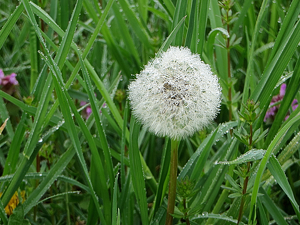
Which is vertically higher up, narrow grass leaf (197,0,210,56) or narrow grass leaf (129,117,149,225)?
narrow grass leaf (197,0,210,56)

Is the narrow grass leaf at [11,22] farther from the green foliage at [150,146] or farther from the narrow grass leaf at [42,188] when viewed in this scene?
the narrow grass leaf at [42,188]

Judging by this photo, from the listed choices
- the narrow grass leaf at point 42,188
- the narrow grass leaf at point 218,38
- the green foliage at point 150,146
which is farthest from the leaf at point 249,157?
the narrow grass leaf at point 218,38

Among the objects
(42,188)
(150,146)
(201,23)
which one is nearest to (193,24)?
(201,23)

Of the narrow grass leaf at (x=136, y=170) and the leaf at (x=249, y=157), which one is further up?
the leaf at (x=249, y=157)

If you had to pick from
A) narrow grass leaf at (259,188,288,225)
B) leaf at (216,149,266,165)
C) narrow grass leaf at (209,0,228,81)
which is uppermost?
narrow grass leaf at (209,0,228,81)

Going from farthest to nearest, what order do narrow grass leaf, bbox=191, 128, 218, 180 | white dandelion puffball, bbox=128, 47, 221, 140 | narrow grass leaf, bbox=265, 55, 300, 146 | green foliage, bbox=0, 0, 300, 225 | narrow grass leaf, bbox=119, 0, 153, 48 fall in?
1. narrow grass leaf, bbox=119, 0, 153, 48
2. narrow grass leaf, bbox=265, 55, 300, 146
3. narrow grass leaf, bbox=191, 128, 218, 180
4. green foliage, bbox=0, 0, 300, 225
5. white dandelion puffball, bbox=128, 47, 221, 140

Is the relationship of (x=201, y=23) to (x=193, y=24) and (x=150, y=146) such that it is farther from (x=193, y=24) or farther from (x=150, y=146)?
(x=150, y=146)

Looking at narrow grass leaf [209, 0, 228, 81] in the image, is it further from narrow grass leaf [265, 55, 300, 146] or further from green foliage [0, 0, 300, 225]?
narrow grass leaf [265, 55, 300, 146]

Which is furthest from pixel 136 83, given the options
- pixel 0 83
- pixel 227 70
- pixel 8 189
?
pixel 0 83

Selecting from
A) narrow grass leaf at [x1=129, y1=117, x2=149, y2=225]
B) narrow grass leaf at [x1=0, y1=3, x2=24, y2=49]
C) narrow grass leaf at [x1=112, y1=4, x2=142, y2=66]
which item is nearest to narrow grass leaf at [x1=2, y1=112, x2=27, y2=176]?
narrow grass leaf at [x1=0, y1=3, x2=24, y2=49]
